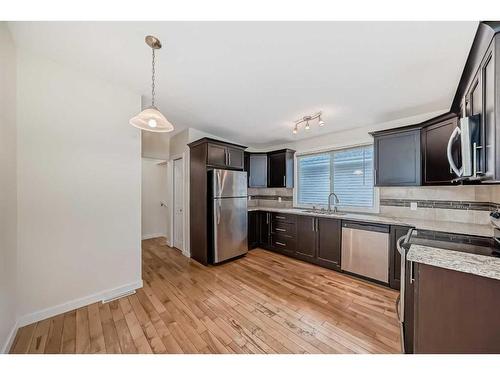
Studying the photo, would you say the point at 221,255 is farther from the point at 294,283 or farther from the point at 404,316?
the point at 404,316

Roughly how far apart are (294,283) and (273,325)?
89 cm

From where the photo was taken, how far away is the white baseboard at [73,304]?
1707 millimetres

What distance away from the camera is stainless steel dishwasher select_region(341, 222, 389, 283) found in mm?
2451

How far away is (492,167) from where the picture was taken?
999mm

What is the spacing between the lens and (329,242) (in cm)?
297

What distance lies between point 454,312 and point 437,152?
2.13 meters

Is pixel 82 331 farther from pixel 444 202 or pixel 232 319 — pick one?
pixel 444 202

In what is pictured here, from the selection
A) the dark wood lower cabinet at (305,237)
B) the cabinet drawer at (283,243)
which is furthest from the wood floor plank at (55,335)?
the cabinet drawer at (283,243)

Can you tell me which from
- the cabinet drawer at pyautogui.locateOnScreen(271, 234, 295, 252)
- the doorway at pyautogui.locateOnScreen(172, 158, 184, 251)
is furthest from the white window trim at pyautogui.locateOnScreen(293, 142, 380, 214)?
the doorway at pyautogui.locateOnScreen(172, 158, 184, 251)

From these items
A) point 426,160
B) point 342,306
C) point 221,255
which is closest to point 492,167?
point 426,160

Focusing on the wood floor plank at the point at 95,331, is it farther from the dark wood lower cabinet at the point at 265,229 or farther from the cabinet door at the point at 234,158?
the dark wood lower cabinet at the point at 265,229

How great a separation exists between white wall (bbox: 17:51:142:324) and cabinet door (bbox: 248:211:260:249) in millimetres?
2138

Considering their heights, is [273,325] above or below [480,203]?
below

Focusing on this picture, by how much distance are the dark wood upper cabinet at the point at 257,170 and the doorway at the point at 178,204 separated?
152 cm
